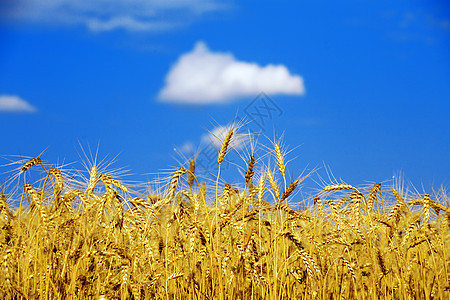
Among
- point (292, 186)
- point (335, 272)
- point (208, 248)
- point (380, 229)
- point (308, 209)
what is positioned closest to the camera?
point (292, 186)

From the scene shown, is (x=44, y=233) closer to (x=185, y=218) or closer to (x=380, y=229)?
(x=185, y=218)

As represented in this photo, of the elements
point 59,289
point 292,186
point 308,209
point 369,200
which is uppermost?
point 308,209

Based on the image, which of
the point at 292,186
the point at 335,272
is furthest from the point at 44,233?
the point at 335,272

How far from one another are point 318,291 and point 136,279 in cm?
160

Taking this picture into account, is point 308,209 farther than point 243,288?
Yes

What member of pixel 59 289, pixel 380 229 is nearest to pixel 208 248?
pixel 59 289

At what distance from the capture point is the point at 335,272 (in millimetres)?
4203

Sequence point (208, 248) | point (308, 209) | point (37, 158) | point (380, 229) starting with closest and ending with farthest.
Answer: point (208, 248) → point (37, 158) → point (380, 229) → point (308, 209)

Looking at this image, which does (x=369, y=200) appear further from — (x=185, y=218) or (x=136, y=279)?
(x=136, y=279)

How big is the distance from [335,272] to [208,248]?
1.51m

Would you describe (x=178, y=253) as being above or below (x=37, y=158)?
below

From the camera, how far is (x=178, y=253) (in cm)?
396

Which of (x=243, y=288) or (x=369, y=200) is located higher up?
(x=369, y=200)

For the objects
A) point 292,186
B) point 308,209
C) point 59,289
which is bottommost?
point 59,289
